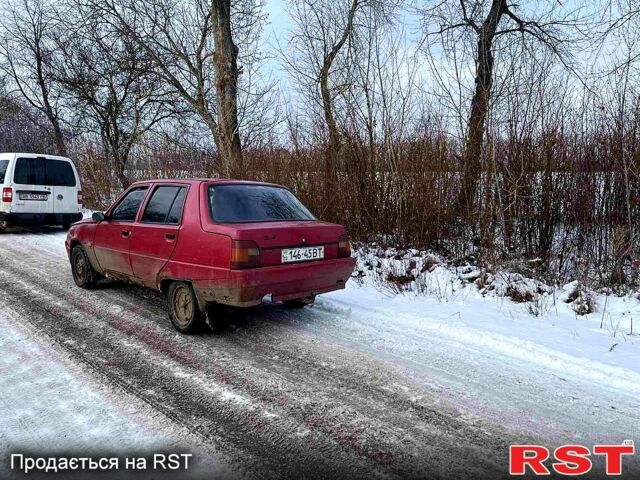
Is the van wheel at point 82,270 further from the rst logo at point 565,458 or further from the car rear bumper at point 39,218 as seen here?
the car rear bumper at point 39,218

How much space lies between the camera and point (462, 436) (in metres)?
2.63

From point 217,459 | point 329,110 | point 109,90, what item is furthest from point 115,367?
point 109,90

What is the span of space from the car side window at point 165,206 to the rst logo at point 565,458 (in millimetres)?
3496

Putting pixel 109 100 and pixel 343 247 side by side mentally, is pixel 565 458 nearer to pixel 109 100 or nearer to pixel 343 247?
pixel 343 247

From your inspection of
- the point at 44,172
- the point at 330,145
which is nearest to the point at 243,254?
the point at 330,145

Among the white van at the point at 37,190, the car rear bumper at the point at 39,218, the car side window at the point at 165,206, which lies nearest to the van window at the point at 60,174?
the white van at the point at 37,190

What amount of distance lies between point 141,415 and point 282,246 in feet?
6.18

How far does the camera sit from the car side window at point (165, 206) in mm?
4538

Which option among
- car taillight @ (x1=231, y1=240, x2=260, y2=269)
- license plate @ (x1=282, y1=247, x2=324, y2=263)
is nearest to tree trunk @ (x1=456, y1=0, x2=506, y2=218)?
license plate @ (x1=282, y1=247, x2=324, y2=263)

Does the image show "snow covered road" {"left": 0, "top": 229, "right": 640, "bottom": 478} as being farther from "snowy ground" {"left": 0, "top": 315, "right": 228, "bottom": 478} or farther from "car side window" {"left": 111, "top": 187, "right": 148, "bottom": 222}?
"car side window" {"left": 111, "top": 187, "right": 148, "bottom": 222}

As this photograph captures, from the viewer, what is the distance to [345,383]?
10.8ft

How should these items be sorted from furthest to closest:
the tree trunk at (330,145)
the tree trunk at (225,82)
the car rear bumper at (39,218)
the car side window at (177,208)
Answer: the tree trunk at (225,82) → the car rear bumper at (39,218) → the tree trunk at (330,145) → the car side window at (177,208)

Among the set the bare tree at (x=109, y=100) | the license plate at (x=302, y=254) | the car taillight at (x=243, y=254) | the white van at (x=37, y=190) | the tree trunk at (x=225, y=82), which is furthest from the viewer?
the bare tree at (x=109, y=100)

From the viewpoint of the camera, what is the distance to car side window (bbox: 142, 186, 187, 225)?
454 centimetres
